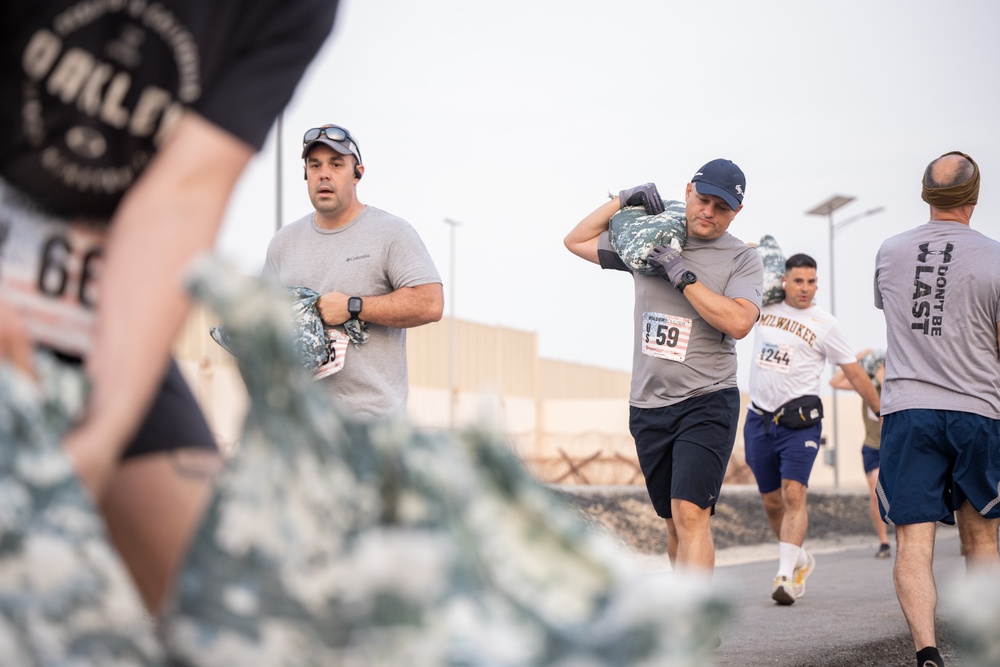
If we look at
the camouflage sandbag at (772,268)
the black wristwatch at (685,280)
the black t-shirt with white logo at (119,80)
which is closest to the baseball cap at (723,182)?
the black wristwatch at (685,280)

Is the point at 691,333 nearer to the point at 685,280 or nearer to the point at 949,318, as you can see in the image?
the point at 685,280

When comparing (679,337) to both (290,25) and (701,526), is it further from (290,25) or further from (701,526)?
(290,25)

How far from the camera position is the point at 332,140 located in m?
4.77

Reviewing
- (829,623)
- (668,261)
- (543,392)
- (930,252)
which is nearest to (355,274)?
(668,261)

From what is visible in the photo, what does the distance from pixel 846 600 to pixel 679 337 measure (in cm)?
366

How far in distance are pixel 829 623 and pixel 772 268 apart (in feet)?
9.16

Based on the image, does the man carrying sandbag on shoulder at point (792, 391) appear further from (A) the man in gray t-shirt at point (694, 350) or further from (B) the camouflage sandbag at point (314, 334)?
(B) the camouflage sandbag at point (314, 334)

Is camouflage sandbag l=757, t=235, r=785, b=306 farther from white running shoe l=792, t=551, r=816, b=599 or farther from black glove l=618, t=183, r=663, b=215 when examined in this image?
black glove l=618, t=183, r=663, b=215

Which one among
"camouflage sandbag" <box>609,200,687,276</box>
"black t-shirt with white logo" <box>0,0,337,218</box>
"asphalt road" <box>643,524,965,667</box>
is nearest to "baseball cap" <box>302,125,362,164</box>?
"camouflage sandbag" <box>609,200,687,276</box>

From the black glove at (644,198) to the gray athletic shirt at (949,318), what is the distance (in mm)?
1308

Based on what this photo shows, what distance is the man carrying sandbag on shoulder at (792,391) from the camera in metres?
8.69

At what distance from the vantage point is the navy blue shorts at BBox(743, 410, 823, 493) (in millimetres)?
8742

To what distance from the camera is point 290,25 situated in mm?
1484

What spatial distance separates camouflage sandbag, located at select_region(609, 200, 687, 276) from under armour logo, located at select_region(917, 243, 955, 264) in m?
1.21
